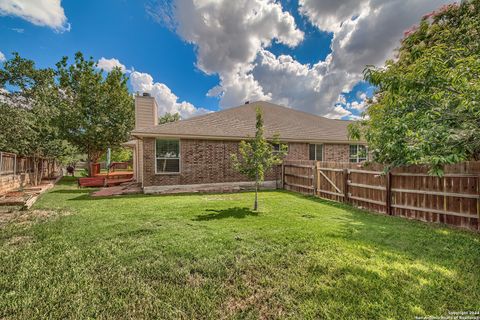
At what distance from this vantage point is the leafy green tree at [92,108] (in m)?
18.1

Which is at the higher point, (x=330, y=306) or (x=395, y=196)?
(x=395, y=196)

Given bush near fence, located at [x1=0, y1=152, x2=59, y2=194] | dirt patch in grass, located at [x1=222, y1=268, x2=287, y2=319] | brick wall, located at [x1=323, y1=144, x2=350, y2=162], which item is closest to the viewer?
dirt patch in grass, located at [x1=222, y1=268, x2=287, y2=319]

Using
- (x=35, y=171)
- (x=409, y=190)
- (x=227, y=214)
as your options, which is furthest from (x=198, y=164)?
(x=35, y=171)

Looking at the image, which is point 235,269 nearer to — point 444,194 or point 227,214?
point 227,214

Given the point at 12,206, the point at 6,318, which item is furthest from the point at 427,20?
the point at 12,206

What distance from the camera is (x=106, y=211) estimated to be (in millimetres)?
6750

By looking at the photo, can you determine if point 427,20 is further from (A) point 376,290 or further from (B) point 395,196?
(A) point 376,290

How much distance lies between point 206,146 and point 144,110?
5522mm

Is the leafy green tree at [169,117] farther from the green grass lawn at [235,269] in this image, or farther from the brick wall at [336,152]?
the green grass lawn at [235,269]

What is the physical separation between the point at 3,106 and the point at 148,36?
8.60 meters

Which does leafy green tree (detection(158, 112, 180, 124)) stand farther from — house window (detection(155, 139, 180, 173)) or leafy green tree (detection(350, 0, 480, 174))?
leafy green tree (detection(350, 0, 480, 174))

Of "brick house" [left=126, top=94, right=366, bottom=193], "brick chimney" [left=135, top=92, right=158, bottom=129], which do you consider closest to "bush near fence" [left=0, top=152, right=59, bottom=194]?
"brick house" [left=126, top=94, right=366, bottom=193]

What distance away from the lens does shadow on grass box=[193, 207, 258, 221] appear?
600 cm

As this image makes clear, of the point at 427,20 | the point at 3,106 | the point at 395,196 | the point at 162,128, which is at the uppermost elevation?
the point at 427,20
